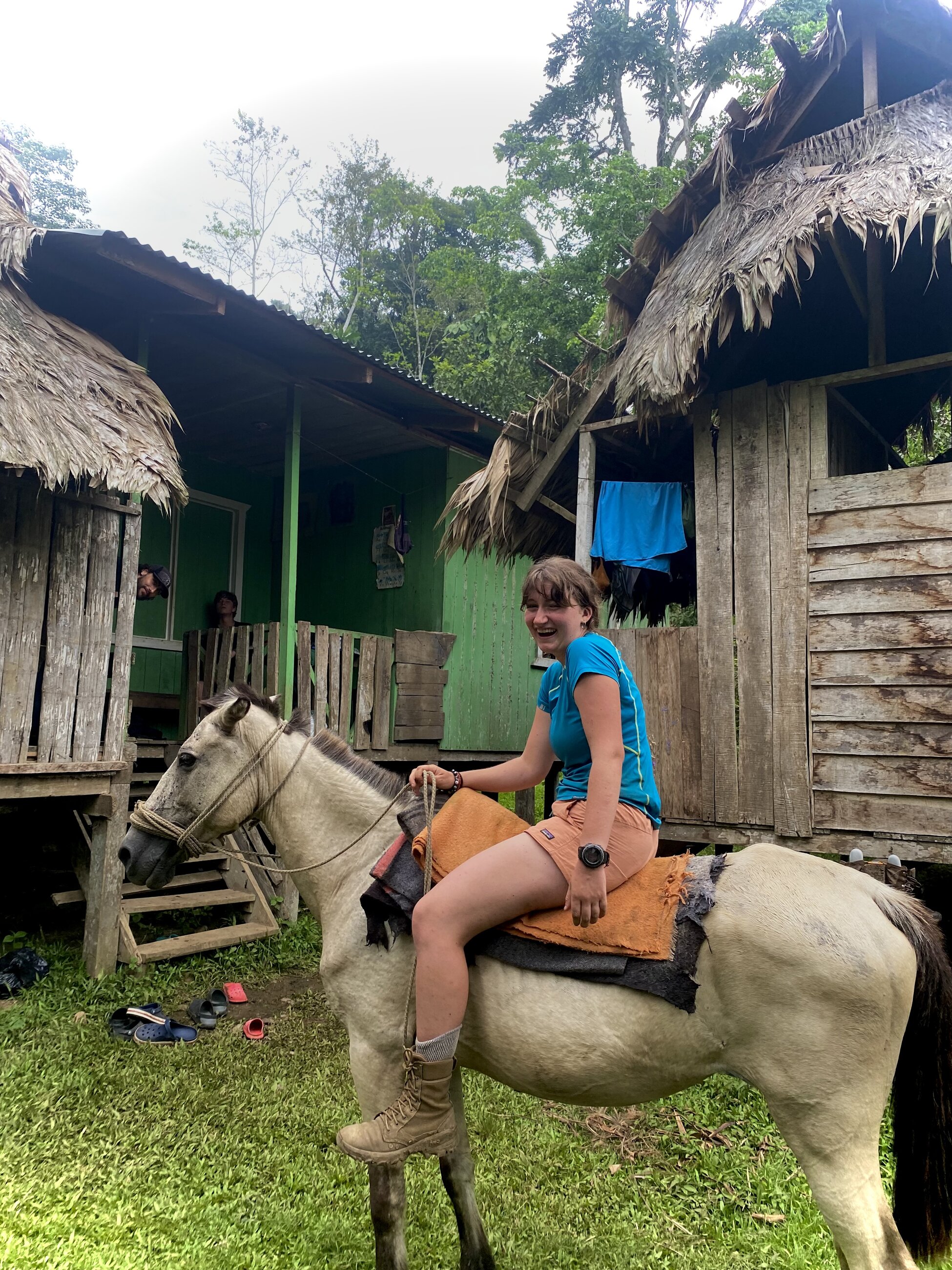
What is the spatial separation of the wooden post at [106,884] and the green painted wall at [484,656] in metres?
3.70

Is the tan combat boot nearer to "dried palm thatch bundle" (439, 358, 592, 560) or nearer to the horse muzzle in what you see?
the horse muzzle

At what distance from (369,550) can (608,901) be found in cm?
771

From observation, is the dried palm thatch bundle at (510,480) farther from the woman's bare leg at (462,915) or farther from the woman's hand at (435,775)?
the woman's bare leg at (462,915)

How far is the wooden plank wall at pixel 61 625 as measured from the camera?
555 cm

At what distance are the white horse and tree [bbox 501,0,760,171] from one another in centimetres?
2261

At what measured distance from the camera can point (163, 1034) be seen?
16.3ft

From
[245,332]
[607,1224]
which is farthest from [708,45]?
[607,1224]

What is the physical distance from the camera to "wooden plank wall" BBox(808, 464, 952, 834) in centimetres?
482

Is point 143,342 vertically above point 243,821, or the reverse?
point 143,342

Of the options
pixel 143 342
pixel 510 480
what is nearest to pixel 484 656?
pixel 510 480

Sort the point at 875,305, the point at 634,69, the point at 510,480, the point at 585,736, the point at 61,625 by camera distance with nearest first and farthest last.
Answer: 1. the point at 585,736
2. the point at 875,305
3. the point at 61,625
4. the point at 510,480
5. the point at 634,69

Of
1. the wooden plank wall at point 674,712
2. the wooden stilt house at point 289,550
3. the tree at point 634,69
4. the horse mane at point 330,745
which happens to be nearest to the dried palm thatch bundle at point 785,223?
the wooden plank wall at point 674,712

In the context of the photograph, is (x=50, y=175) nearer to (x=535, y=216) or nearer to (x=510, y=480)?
(x=535, y=216)

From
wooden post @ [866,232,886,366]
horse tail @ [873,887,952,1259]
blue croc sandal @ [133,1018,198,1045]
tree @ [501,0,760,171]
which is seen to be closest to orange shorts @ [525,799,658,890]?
horse tail @ [873,887,952,1259]
